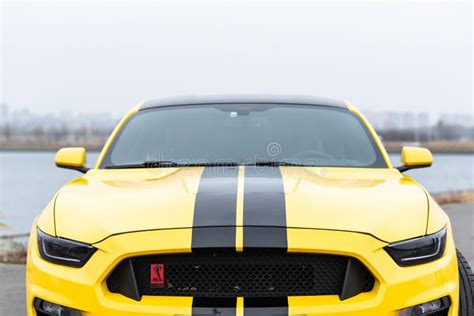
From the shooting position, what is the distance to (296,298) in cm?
208

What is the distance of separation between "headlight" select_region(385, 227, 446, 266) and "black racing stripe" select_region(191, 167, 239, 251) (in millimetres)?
587

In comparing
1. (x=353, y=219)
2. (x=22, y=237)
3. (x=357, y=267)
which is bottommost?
(x=22, y=237)

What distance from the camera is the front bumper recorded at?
2.04 m

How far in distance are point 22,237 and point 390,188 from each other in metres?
6.66

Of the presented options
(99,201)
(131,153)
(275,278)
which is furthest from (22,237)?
(275,278)

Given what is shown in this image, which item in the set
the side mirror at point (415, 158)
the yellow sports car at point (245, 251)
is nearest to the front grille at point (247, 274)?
the yellow sports car at point (245, 251)

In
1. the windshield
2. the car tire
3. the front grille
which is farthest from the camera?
the windshield

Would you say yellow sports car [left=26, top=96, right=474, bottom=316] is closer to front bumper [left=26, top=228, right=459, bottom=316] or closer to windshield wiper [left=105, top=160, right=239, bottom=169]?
front bumper [left=26, top=228, right=459, bottom=316]

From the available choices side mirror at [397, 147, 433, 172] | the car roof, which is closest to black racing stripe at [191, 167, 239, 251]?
side mirror at [397, 147, 433, 172]

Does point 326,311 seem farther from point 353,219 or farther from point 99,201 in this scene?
point 99,201

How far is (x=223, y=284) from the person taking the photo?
2131 millimetres

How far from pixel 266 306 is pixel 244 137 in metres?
1.60

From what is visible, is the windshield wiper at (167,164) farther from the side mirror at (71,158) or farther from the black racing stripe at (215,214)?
the black racing stripe at (215,214)

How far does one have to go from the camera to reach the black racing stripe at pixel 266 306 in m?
2.01
